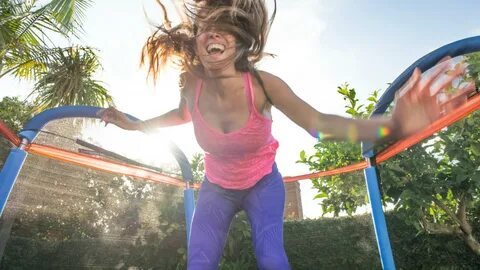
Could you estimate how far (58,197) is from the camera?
8156mm

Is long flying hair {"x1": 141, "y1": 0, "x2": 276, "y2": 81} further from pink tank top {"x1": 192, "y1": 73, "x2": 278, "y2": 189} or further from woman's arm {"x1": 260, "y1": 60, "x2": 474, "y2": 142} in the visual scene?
woman's arm {"x1": 260, "y1": 60, "x2": 474, "y2": 142}

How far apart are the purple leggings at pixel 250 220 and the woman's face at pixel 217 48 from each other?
0.49 m

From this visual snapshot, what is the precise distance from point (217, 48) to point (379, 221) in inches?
64.1

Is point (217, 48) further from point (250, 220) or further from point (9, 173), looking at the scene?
point (9, 173)

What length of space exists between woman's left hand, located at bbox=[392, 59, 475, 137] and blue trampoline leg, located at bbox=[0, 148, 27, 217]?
217 centimetres

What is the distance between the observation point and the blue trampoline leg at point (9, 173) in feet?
7.05

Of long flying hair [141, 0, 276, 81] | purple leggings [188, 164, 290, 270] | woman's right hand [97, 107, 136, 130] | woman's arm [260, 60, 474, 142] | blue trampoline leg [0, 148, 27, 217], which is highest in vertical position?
long flying hair [141, 0, 276, 81]

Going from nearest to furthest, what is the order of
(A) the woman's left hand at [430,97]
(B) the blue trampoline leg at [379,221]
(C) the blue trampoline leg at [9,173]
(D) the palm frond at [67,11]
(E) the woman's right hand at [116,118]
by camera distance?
(A) the woman's left hand at [430,97] < (E) the woman's right hand at [116,118] < (C) the blue trampoline leg at [9,173] < (B) the blue trampoline leg at [379,221] < (D) the palm frond at [67,11]

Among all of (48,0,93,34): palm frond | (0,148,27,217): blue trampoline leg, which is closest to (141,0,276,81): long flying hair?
(0,148,27,217): blue trampoline leg

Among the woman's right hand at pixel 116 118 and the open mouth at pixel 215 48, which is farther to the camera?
the woman's right hand at pixel 116 118

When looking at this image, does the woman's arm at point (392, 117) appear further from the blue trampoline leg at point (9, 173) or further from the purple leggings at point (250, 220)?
the blue trampoline leg at point (9, 173)

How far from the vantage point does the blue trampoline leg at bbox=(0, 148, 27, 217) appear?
215 cm

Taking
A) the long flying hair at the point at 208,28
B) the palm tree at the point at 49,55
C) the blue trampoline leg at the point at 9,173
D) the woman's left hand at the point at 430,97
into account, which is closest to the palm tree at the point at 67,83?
the palm tree at the point at 49,55

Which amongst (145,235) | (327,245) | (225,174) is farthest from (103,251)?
(225,174)
